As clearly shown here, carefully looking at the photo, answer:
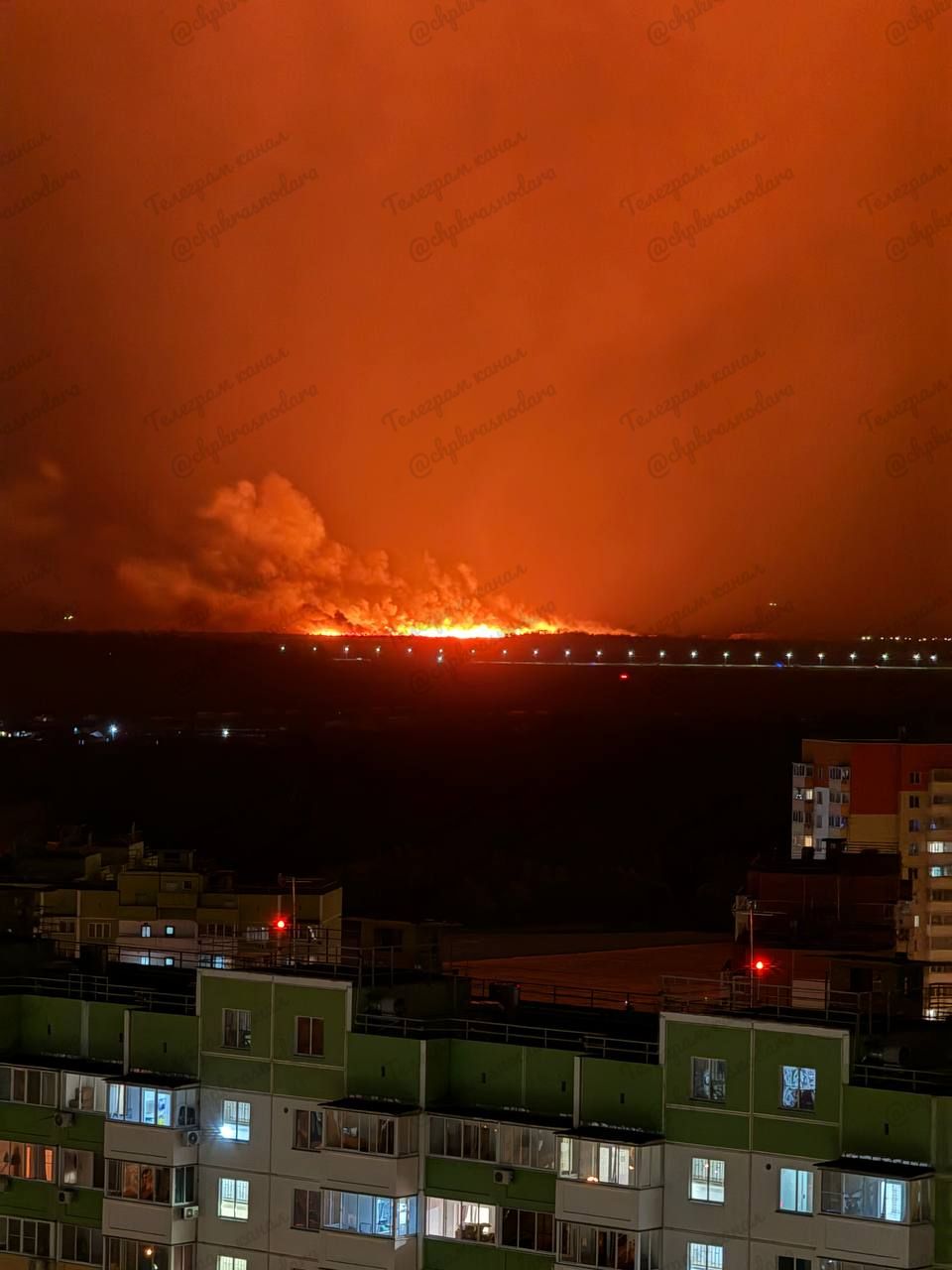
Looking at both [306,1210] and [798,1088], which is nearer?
[798,1088]

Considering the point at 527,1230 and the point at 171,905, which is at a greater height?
the point at 171,905

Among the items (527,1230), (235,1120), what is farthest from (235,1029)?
(527,1230)

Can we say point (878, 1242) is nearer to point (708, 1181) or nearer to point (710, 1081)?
point (708, 1181)

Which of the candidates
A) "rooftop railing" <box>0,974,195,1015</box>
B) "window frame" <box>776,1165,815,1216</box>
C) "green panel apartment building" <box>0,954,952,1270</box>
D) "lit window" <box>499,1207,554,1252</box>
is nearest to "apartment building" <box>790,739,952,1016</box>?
"rooftop railing" <box>0,974,195,1015</box>

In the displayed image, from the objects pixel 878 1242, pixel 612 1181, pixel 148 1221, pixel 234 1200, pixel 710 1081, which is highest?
pixel 710 1081

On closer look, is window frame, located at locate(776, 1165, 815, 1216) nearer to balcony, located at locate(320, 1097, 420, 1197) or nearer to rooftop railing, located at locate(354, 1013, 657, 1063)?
rooftop railing, located at locate(354, 1013, 657, 1063)

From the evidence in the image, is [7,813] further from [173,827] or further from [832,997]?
[832,997]

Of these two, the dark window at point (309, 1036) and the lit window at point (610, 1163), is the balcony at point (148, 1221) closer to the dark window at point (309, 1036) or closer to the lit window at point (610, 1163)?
the dark window at point (309, 1036)
